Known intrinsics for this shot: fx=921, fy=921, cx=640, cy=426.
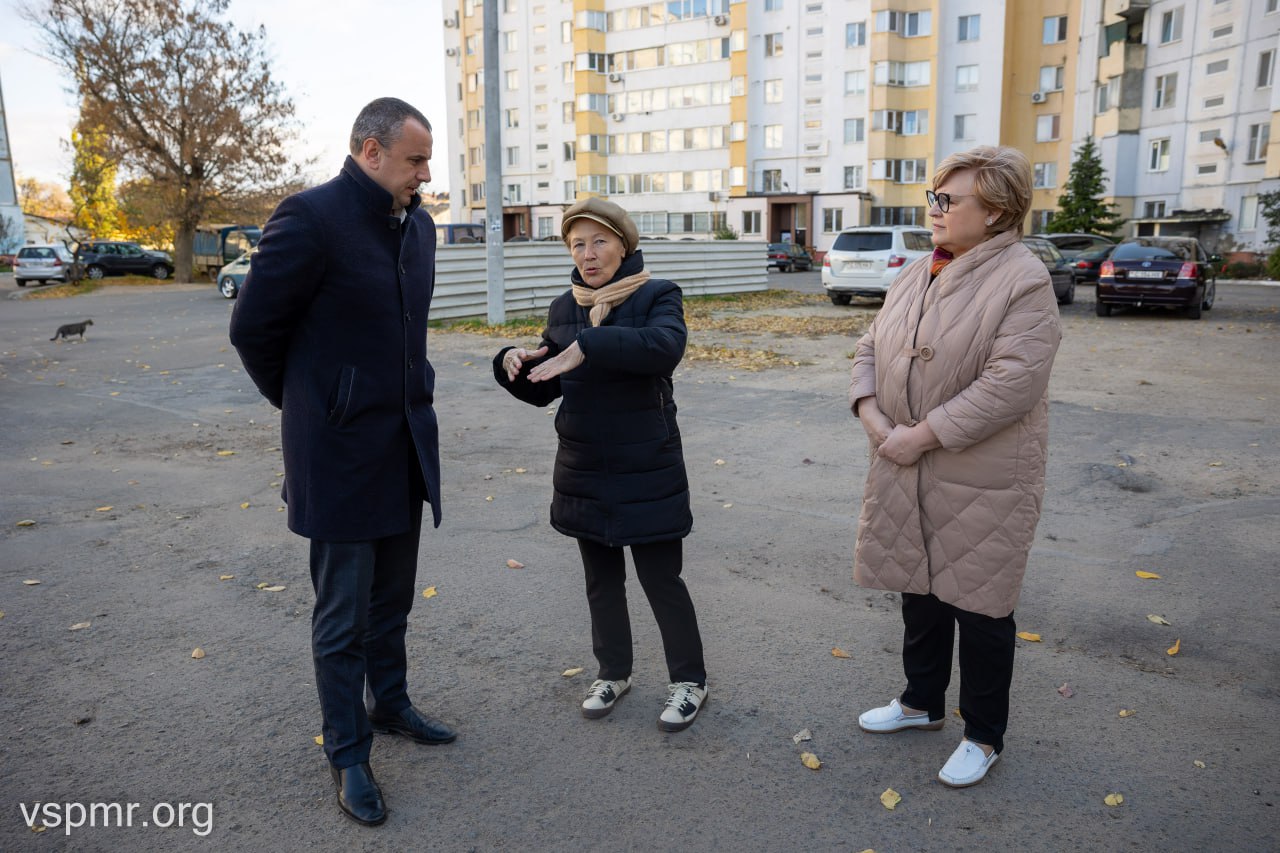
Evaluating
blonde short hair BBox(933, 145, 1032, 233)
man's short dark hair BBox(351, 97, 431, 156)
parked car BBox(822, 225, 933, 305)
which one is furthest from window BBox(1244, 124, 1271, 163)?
man's short dark hair BBox(351, 97, 431, 156)

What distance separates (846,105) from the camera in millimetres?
55188

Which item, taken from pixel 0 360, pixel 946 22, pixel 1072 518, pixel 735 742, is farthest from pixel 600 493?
pixel 946 22

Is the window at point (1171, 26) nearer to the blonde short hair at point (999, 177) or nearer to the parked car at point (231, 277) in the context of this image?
the parked car at point (231, 277)

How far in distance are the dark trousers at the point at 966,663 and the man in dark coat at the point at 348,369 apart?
1.79 m

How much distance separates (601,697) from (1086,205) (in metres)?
45.9

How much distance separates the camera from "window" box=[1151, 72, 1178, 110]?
42625mm

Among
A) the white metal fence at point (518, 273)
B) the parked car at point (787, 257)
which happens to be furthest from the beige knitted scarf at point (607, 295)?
the parked car at point (787, 257)

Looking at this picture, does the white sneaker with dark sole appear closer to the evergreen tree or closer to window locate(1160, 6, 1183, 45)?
the evergreen tree

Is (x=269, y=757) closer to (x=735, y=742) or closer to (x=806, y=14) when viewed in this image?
(x=735, y=742)

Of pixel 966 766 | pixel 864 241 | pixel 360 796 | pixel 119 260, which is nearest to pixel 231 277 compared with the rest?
pixel 119 260

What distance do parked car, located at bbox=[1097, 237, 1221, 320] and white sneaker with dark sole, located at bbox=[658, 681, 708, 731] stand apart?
18.5 meters

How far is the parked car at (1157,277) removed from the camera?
1838 centimetres

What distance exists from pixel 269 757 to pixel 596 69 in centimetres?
6482

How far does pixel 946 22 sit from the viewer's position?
5425 cm
